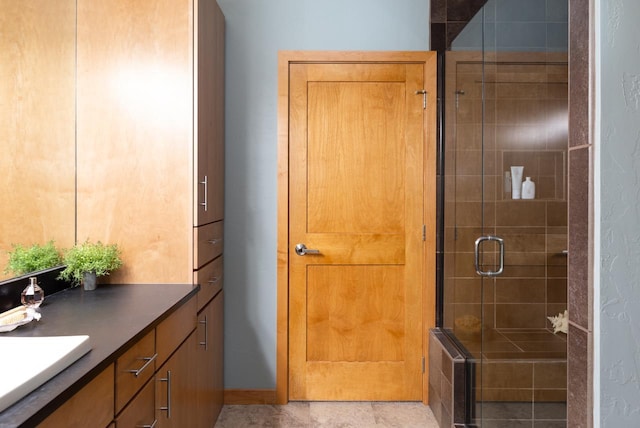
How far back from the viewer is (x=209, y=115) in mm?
2619

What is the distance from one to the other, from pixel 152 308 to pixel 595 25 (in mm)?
1551

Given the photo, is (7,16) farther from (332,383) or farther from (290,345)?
(332,383)

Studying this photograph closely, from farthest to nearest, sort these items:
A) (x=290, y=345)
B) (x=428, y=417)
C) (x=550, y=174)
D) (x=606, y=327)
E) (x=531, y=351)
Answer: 1. (x=290, y=345)
2. (x=428, y=417)
3. (x=531, y=351)
4. (x=550, y=174)
5. (x=606, y=327)

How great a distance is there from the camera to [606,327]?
1197 mm

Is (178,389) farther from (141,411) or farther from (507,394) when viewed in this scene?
(507,394)

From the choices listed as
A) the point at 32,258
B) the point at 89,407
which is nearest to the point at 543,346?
the point at 89,407

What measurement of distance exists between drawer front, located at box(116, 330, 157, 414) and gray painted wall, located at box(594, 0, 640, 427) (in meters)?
1.17

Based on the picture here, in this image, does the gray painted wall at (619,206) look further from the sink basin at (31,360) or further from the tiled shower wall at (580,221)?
the sink basin at (31,360)

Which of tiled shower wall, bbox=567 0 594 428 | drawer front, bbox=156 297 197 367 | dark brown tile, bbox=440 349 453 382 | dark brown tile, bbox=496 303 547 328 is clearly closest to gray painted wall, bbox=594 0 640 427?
tiled shower wall, bbox=567 0 594 428

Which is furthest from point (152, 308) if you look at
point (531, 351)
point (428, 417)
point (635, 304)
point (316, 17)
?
point (316, 17)

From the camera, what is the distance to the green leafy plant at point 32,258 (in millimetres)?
1914

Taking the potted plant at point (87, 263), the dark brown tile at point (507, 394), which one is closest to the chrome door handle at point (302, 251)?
the potted plant at point (87, 263)

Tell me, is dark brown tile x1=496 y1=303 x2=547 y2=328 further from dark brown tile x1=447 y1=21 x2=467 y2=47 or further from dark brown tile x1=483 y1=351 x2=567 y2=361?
dark brown tile x1=447 y1=21 x2=467 y2=47

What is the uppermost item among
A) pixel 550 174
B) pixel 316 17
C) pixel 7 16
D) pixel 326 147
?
pixel 316 17
